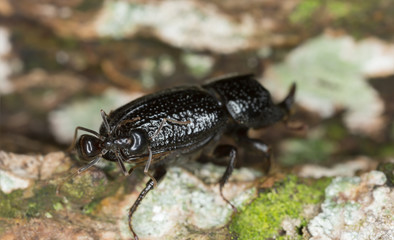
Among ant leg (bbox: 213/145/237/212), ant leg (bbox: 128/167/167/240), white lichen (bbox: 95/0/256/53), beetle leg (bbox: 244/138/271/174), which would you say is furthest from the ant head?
white lichen (bbox: 95/0/256/53)

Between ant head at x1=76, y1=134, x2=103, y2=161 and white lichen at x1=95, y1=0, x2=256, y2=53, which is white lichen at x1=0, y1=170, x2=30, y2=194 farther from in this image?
white lichen at x1=95, y1=0, x2=256, y2=53

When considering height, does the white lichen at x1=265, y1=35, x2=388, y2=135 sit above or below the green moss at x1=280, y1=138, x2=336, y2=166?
above

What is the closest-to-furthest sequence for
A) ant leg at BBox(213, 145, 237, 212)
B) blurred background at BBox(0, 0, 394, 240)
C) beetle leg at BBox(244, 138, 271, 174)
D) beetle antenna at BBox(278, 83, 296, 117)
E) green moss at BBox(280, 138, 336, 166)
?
ant leg at BBox(213, 145, 237, 212) < beetle leg at BBox(244, 138, 271, 174) < beetle antenna at BBox(278, 83, 296, 117) < blurred background at BBox(0, 0, 394, 240) < green moss at BBox(280, 138, 336, 166)

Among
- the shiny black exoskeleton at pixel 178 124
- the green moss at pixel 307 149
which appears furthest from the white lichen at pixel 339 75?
the shiny black exoskeleton at pixel 178 124

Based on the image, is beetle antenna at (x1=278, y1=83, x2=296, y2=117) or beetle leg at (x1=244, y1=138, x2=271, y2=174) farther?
beetle antenna at (x1=278, y1=83, x2=296, y2=117)

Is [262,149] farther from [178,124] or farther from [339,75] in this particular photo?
[339,75]

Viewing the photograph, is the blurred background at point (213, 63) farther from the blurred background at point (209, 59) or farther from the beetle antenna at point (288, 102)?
the beetle antenna at point (288, 102)

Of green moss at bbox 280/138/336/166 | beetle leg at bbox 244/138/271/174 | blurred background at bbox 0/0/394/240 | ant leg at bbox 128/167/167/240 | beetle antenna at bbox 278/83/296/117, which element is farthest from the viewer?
green moss at bbox 280/138/336/166
